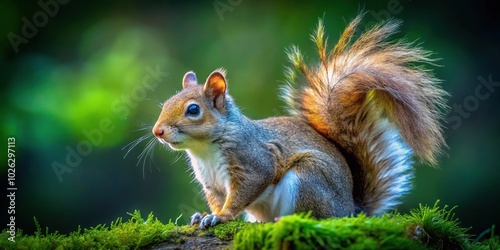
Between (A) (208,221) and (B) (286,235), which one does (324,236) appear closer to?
(B) (286,235)

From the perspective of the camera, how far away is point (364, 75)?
2.80 m

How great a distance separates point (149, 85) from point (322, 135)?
1.80 m

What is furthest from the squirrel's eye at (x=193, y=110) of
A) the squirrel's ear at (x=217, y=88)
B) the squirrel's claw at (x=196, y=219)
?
the squirrel's claw at (x=196, y=219)

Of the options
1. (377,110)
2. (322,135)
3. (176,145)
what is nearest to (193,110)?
(176,145)

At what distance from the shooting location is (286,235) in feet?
5.81

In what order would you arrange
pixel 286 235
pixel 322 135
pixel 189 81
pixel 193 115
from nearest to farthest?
1. pixel 286 235
2. pixel 193 115
3. pixel 189 81
4. pixel 322 135

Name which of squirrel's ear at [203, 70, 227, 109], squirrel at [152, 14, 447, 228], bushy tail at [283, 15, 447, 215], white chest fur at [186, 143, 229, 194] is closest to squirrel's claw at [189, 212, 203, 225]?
squirrel at [152, 14, 447, 228]

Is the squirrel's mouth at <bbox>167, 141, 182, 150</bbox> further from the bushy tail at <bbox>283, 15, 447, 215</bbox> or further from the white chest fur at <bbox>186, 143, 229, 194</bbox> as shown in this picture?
the bushy tail at <bbox>283, 15, 447, 215</bbox>

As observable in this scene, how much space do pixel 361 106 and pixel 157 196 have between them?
2132 mm

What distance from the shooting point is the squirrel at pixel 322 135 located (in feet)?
8.43

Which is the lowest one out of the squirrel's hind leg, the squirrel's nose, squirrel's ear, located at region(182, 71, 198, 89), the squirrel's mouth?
the squirrel's hind leg

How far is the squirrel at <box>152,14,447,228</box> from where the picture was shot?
257 centimetres

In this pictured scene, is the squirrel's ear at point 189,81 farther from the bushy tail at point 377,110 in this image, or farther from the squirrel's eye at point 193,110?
the bushy tail at point 377,110

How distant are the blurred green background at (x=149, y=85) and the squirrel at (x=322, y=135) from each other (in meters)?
1.24
